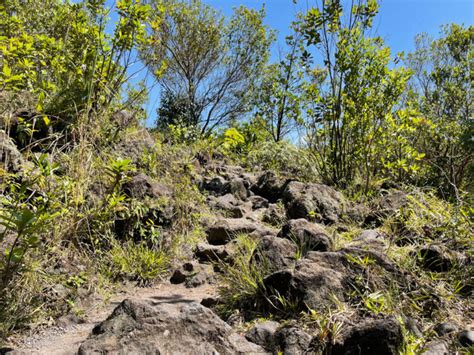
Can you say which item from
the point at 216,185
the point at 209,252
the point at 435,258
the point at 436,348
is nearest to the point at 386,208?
the point at 435,258

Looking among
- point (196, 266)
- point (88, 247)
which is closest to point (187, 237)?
point (196, 266)

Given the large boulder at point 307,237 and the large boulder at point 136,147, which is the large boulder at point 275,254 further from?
the large boulder at point 136,147

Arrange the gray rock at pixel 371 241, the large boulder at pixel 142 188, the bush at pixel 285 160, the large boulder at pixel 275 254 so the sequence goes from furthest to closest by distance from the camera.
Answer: the bush at pixel 285 160
the large boulder at pixel 142 188
the gray rock at pixel 371 241
the large boulder at pixel 275 254

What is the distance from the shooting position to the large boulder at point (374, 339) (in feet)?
6.80

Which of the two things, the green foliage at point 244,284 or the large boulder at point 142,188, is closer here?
the green foliage at point 244,284

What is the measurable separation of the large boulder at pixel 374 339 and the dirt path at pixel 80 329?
1.39m

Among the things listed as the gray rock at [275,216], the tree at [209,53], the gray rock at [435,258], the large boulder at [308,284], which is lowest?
the large boulder at [308,284]

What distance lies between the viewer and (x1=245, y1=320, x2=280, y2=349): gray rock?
2367 millimetres

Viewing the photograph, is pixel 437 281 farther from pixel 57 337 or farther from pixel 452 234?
pixel 57 337

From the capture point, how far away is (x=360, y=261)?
292 cm

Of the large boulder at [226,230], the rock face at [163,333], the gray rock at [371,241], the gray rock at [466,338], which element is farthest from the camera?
the large boulder at [226,230]

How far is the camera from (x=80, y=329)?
2639 mm

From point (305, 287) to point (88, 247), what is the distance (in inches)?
75.9

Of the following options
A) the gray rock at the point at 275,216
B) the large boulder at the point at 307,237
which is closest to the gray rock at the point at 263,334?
the large boulder at the point at 307,237
